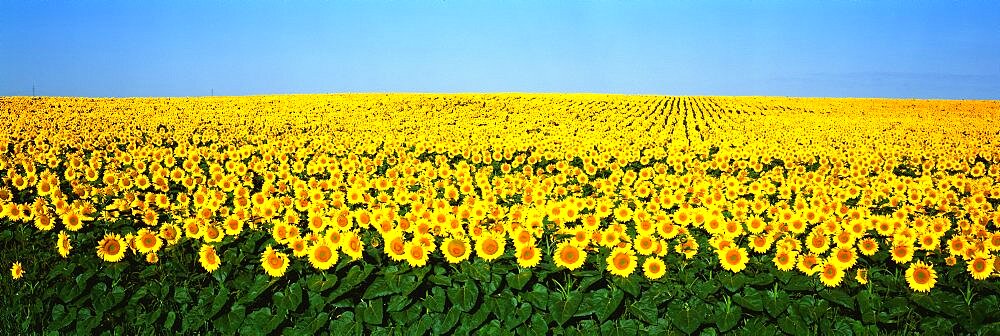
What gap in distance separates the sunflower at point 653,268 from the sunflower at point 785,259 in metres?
0.89

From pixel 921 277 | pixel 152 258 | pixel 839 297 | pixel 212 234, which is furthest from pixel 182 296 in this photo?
pixel 921 277

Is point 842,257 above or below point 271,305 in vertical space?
above

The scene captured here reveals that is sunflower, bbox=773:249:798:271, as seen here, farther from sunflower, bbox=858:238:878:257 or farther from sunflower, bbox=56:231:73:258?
sunflower, bbox=56:231:73:258

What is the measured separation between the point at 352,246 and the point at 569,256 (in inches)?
66.9

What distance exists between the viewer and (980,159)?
57.3ft

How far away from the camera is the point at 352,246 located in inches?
195

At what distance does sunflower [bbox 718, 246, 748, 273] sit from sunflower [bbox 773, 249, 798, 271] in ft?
0.77

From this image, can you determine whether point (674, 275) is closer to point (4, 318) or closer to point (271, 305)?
point (271, 305)

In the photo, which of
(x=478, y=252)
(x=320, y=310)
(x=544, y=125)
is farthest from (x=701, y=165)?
(x=544, y=125)

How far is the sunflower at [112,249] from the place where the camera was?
5.40m

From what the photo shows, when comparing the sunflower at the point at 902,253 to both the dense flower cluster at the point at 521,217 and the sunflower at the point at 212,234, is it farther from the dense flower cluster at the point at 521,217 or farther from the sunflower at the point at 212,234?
the sunflower at the point at 212,234

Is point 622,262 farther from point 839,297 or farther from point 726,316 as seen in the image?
point 839,297

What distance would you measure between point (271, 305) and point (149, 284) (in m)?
1.12

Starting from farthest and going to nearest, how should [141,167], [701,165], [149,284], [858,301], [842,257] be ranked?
[701,165], [141,167], [149,284], [842,257], [858,301]
